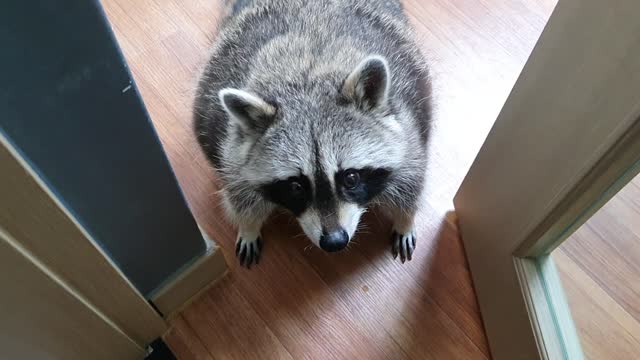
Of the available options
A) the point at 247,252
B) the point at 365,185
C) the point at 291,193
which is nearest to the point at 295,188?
the point at 291,193


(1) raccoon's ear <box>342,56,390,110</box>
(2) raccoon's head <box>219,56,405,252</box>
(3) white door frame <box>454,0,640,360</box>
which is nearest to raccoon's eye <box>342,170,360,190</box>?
(2) raccoon's head <box>219,56,405,252</box>

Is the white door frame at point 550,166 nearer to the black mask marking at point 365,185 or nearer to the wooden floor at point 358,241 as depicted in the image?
the wooden floor at point 358,241

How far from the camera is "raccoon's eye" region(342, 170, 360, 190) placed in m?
0.96

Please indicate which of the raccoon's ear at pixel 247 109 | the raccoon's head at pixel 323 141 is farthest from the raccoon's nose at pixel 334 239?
the raccoon's ear at pixel 247 109

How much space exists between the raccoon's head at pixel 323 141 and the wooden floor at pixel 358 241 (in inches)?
11.8

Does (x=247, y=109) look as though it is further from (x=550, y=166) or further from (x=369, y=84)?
(x=550, y=166)

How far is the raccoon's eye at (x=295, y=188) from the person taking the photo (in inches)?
38.2

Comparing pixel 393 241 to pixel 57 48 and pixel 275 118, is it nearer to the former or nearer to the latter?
pixel 275 118

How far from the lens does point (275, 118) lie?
96cm

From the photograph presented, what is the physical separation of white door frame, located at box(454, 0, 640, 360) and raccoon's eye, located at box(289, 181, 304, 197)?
0.37 meters

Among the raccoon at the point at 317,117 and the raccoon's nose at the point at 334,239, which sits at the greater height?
the raccoon at the point at 317,117

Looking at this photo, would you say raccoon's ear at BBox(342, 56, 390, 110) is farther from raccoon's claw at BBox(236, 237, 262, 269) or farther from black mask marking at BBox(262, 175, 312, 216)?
raccoon's claw at BBox(236, 237, 262, 269)

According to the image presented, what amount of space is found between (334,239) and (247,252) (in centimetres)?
36

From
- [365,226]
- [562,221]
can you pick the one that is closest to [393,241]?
[365,226]
